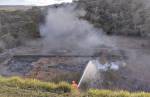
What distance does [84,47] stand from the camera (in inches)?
747

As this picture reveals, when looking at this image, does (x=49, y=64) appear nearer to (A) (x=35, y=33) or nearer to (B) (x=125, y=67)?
(B) (x=125, y=67)

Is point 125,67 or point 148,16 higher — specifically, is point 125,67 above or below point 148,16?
below

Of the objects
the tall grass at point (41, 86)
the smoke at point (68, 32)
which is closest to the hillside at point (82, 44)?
the smoke at point (68, 32)

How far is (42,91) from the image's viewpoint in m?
6.80

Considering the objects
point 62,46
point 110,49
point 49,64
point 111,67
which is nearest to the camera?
point 111,67

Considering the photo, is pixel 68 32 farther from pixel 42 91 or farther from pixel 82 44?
pixel 42 91

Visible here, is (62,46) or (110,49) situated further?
(62,46)

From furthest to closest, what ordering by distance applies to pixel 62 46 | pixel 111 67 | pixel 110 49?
pixel 62 46 < pixel 110 49 < pixel 111 67

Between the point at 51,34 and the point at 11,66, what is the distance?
5.82 metres

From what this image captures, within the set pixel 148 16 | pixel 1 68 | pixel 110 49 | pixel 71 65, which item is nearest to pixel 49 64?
pixel 71 65

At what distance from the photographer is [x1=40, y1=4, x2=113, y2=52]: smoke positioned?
64.1 ft

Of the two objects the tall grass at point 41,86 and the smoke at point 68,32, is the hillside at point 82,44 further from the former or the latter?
the tall grass at point 41,86

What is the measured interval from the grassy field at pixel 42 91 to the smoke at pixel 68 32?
11.6 metres

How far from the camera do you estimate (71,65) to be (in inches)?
632
